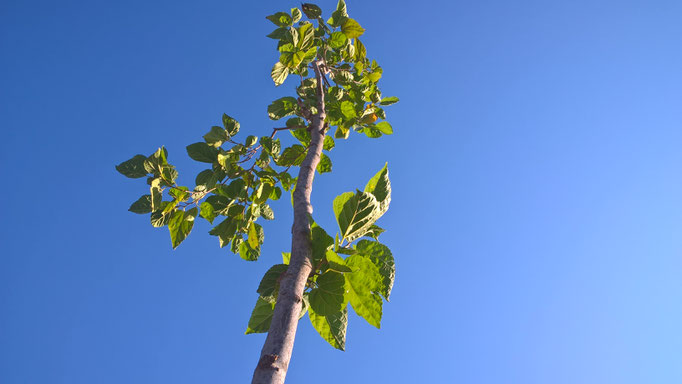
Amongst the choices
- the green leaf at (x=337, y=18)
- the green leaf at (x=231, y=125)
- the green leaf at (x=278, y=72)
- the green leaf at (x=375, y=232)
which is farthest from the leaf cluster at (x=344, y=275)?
the green leaf at (x=337, y=18)

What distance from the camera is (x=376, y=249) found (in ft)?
5.81

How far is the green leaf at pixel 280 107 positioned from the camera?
293cm

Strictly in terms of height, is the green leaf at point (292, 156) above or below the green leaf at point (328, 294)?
above

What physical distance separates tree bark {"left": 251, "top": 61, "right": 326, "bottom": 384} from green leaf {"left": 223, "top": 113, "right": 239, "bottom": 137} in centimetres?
73

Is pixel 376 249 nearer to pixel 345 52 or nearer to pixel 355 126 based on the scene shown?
pixel 355 126

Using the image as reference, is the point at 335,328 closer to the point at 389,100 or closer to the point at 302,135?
the point at 302,135

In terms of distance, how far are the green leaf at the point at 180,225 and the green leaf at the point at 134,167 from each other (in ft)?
1.02

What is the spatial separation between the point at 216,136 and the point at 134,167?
53 centimetres

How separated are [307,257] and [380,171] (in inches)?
22.7

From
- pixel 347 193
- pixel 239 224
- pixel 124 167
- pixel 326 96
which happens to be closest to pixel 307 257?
pixel 347 193

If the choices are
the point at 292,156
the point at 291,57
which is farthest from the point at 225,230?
the point at 291,57

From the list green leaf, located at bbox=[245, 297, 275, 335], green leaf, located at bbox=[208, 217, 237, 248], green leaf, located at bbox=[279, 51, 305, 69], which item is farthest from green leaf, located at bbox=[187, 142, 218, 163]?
green leaf, located at bbox=[245, 297, 275, 335]

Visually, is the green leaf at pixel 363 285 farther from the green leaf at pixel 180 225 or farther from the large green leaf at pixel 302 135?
the large green leaf at pixel 302 135

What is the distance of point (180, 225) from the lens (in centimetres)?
239
